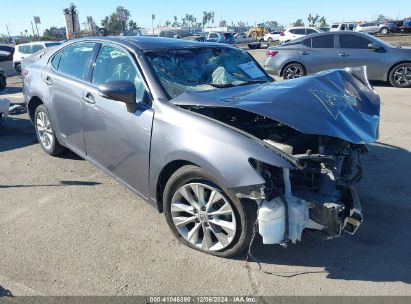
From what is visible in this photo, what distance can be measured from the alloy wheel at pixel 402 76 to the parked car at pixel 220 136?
7238mm

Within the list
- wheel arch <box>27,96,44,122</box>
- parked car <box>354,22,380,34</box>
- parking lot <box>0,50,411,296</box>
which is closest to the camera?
parking lot <box>0,50,411,296</box>

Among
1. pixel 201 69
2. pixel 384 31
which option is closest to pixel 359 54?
pixel 201 69

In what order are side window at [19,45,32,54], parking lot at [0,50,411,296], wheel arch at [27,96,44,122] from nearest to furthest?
parking lot at [0,50,411,296], wheel arch at [27,96,44,122], side window at [19,45,32,54]

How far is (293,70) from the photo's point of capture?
12.0 m

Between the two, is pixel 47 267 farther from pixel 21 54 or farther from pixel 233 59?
pixel 21 54

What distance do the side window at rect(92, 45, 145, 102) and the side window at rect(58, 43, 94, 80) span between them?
9.6 inches

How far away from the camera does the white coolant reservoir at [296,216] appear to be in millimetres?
2852

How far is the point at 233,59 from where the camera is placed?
4.54 m

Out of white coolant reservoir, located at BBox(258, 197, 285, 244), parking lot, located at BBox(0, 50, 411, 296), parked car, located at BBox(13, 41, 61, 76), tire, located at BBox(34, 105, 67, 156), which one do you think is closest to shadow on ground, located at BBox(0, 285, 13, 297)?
parking lot, located at BBox(0, 50, 411, 296)

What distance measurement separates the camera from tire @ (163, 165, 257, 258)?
3.01 meters

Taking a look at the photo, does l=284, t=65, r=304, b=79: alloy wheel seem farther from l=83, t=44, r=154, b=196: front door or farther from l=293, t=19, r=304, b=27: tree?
l=293, t=19, r=304, b=27: tree

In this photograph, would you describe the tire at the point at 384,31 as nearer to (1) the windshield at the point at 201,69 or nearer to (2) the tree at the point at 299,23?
(1) the windshield at the point at 201,69

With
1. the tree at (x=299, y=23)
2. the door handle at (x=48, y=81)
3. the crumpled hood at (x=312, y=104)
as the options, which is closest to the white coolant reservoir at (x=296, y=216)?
the crumpled hood at (x=312, y=104)

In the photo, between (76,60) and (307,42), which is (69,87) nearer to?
(76,60)
